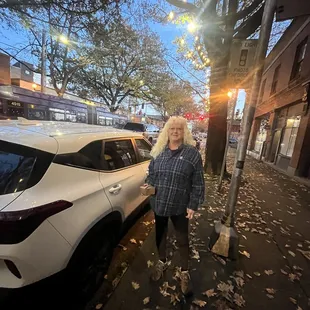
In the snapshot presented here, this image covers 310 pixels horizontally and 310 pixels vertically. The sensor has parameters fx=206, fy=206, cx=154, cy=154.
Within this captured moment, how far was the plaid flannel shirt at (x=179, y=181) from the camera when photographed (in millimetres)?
2186

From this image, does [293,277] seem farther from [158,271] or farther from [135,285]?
[135,285]

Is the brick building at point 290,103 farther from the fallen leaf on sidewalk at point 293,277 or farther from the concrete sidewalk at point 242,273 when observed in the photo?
the fallen leaf on sidewalk at point 293,277

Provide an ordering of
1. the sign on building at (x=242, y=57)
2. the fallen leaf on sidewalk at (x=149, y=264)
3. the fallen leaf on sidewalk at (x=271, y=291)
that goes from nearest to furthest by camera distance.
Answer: the fallen leaf on sidewalk at (x=271, y=291)
the fallen leaf on sidewalk at (x=149, y=264)
the sign on building at (x=242, y=57)

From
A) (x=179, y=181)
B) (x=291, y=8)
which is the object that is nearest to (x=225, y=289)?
(x=179, y=181)

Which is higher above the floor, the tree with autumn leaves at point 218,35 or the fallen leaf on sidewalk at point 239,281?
the tree with autumn leaves at point 218,35

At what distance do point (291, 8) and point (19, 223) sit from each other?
3428mm

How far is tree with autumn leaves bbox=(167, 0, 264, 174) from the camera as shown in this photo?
20.0 ft

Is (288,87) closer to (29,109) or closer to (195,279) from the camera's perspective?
(195,279)

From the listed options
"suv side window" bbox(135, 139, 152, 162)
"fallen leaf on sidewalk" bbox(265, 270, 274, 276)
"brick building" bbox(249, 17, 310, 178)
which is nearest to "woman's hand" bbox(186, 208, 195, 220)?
"fallen leaf on sidewalk" bbox(265, 270, 274, 276)

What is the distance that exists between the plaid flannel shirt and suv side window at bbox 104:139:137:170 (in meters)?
0.67

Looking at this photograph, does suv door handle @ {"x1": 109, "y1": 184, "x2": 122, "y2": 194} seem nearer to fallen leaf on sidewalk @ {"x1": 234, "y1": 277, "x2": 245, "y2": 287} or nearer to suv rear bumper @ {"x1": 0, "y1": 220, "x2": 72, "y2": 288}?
suv rear bumper @ {"x1": 0, "y1": 220, "x2": 72, "y2": 288}

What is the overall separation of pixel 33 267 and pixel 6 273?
0.61 ft

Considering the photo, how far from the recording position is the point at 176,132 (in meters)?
2.24

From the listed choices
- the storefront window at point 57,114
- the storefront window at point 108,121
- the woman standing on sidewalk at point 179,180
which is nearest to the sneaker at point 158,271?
the woman standing on sidewalk at point 179,180
